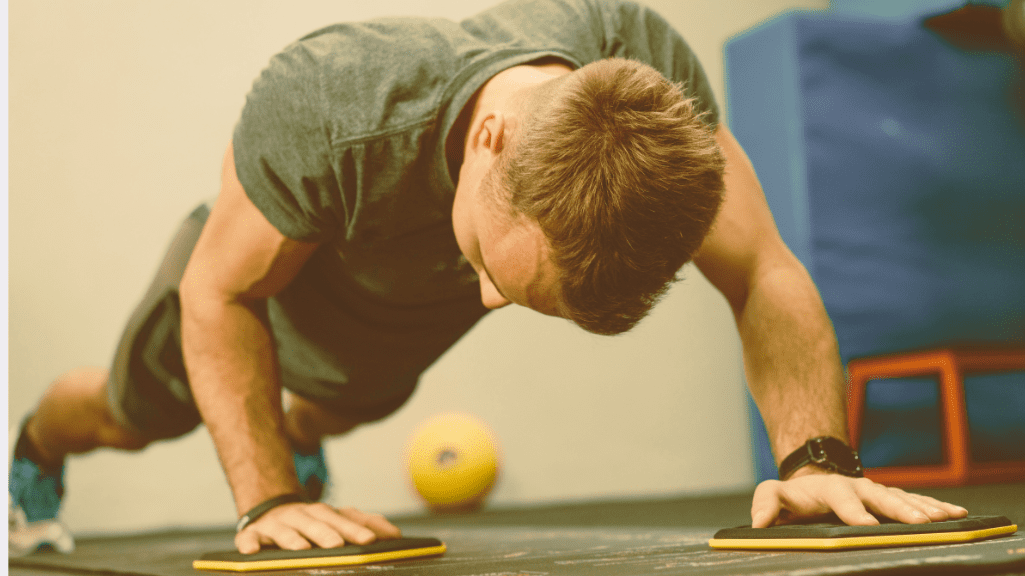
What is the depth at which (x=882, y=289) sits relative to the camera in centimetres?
317

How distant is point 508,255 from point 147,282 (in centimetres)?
220

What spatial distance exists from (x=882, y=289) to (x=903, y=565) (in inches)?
107

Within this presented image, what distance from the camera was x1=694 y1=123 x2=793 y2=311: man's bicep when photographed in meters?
1.12

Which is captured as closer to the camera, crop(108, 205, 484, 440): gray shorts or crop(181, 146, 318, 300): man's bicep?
crop(181, 146, 318, 300): man's bicep

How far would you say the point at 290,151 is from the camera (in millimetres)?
1048

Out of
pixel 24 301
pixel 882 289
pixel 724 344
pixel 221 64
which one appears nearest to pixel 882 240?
pixel 882 289

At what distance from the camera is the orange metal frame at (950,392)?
2617 mm

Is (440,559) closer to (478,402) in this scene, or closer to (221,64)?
(478,402)

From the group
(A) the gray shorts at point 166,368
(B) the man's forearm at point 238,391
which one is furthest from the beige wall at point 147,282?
(B) the man's forearm at point 238,391

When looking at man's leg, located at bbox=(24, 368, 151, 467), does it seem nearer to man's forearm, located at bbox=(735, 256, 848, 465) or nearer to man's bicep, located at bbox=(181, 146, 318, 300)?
man's bicep, located at bbox=(181, 146, 318, 300)

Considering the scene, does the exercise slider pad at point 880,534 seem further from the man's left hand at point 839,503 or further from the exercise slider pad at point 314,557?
the exercise slider pad at point 314,557

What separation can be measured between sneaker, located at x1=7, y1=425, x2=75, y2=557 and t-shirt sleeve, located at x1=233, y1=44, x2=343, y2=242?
1060mm

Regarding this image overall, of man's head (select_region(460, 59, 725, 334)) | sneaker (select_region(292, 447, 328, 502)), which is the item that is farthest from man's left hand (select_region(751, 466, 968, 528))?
sneaker (select_region(292, 447, 328, 502))

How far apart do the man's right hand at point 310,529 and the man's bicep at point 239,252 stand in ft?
0.98
